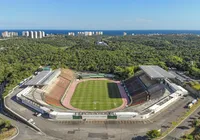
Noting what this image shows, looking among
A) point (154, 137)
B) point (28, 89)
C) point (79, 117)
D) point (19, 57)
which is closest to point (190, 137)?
point (154, 137)

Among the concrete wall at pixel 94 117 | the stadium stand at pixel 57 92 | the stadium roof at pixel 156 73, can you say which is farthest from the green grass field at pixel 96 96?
the concrete wall at pixel 94 117

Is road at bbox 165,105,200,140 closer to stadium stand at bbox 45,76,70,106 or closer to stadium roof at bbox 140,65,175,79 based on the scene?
stadium roof at bbox 140,65,175,79

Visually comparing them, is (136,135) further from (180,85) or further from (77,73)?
(77,73)

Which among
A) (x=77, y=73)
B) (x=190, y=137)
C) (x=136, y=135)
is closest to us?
(x=190, y=137)

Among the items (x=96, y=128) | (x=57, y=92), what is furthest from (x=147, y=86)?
(x=96, y=128)

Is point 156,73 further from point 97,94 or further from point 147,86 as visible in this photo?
point 97,94

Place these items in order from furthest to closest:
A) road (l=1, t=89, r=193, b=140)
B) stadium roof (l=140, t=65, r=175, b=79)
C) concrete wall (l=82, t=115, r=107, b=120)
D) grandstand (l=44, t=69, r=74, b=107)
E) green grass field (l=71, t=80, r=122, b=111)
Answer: stadium roof (l=140, t=65, r=175, b=79) < grandstand (l=44, t=69, r=74, b=107) < green grass field (l=71, t=80, r=122, b=111) < concrete wall (l=82, t=115, r=107, b=120) < road (l=1, t=89, r=193, b=140)

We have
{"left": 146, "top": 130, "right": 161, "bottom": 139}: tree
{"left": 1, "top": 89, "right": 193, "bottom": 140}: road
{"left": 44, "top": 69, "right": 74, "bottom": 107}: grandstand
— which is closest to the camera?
{"left": 146, "top": 130, "right": 161, "bottom": 139}: tree

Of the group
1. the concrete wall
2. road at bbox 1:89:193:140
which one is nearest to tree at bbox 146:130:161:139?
road at bbox 1:89:193:140
